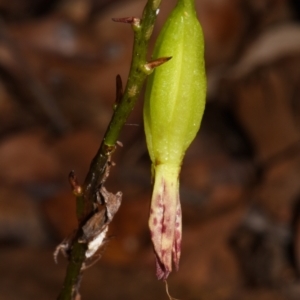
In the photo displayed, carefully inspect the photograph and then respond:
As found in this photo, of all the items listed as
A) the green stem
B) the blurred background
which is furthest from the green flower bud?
the blurred background

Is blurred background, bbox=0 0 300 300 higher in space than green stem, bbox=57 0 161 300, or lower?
lower

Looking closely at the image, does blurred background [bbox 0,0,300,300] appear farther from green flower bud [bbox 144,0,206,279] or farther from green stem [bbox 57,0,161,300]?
green flower bud [bbox 144,0,206,279]

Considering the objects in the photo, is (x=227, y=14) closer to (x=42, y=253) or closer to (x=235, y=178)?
(x=235, y=178)

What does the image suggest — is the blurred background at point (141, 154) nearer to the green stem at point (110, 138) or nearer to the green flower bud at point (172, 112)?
the green stem at point (110, 138)

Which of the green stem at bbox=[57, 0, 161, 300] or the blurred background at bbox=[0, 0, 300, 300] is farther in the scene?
the blurred background at bbox=[0, 0, 300, 300]

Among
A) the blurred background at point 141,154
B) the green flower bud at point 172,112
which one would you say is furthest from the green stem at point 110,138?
the blurred background at point 141,154

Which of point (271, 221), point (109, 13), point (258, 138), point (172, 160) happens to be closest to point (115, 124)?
point (172, 160)

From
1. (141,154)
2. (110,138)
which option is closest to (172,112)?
(110,138)
